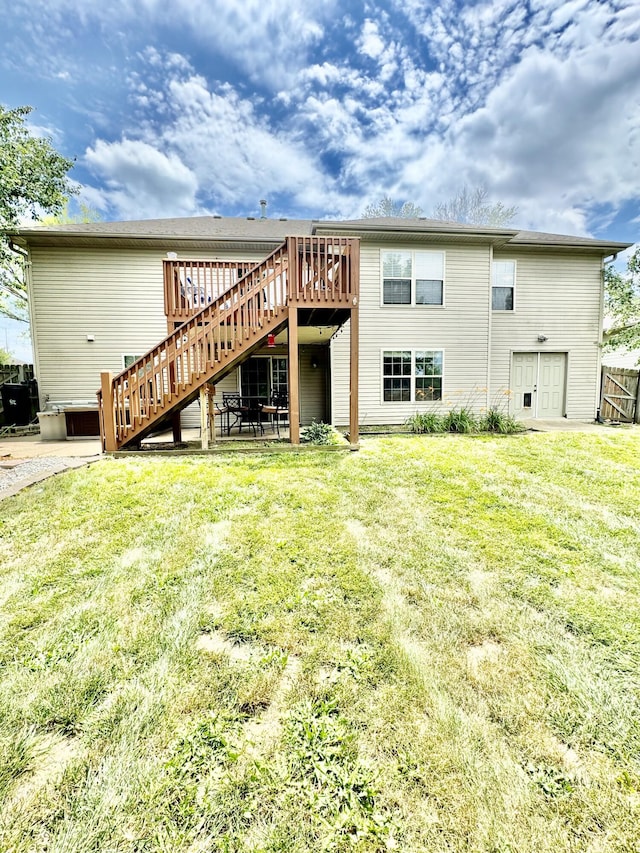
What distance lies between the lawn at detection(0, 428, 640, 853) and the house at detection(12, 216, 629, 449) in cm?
575

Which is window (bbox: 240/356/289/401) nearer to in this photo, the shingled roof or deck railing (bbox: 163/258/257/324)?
the shingled roof

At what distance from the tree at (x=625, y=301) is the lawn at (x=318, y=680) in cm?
1037

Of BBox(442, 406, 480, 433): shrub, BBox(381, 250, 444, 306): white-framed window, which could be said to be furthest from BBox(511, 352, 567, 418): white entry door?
BBox(381, 250, 444, 306): white-framed window

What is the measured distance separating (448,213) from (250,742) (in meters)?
26.4

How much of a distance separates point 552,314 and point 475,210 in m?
14.7

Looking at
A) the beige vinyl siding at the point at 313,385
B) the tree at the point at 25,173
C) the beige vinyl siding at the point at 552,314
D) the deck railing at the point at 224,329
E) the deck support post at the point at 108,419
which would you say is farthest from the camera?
the beige vinyl siding at the point at 313,385

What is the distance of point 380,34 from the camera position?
10.2 meters

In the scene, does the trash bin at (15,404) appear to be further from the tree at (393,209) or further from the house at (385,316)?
the tree at (393,209)

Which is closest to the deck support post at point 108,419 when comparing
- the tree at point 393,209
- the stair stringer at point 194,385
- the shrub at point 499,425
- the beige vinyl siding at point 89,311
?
the stair stringer at point 194,385

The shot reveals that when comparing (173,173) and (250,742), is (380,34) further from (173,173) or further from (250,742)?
(173,173)

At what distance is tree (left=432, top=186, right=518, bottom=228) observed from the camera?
2125cm

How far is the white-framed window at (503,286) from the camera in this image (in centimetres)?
1066

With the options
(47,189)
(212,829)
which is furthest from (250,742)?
(47,189)

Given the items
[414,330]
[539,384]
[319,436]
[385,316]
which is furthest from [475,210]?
[319,436]
